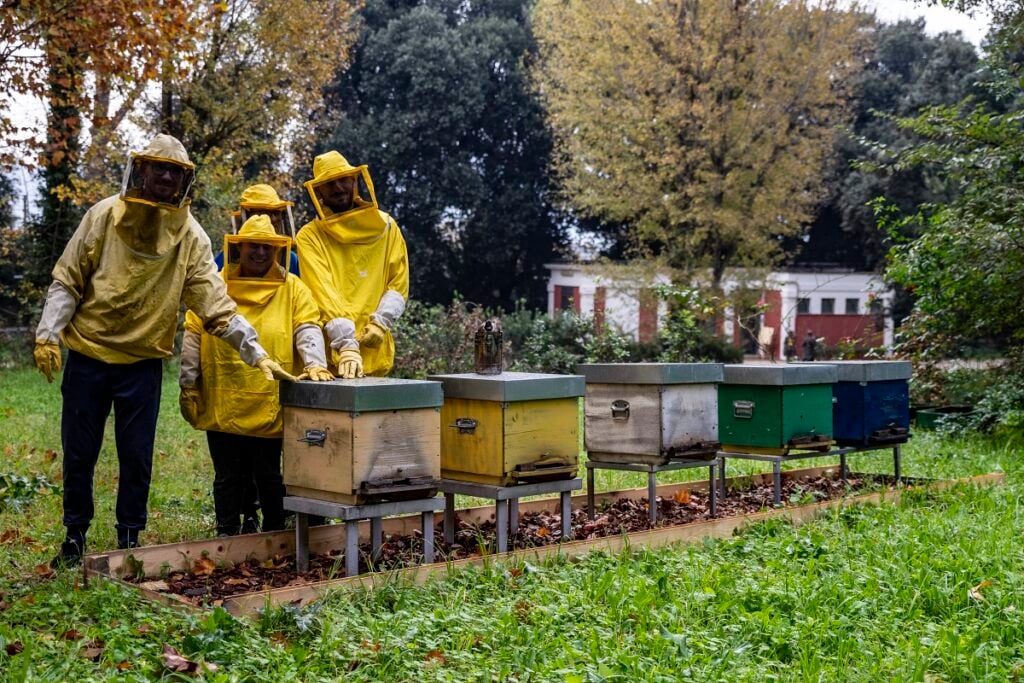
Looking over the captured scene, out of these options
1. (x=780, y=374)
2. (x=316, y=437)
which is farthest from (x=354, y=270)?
(x=780, y=374)

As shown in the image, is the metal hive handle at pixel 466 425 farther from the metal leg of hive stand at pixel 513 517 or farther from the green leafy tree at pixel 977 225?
the green leafy tree at pixel 977 225

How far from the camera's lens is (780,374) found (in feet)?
22.8

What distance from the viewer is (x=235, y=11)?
65.4ft

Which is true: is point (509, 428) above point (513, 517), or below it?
above

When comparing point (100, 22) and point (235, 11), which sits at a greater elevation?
point (235, 11)

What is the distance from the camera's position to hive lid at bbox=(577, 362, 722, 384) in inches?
245

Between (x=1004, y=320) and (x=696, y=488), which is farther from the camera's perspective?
(x=1004, y=320)

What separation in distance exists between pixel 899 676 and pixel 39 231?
60.0ft

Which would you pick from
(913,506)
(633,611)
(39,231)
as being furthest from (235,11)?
(633,611)

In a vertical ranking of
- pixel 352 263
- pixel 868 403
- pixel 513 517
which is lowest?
pixel 513 517

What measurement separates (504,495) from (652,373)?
1.28 meters

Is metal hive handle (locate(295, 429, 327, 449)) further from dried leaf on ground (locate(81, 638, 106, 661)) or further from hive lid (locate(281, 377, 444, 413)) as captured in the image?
dried leaf on ground (locate(81, 638, 106, 661))

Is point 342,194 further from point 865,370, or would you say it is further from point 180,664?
point 865,370

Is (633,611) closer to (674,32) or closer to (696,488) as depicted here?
(696,488)
